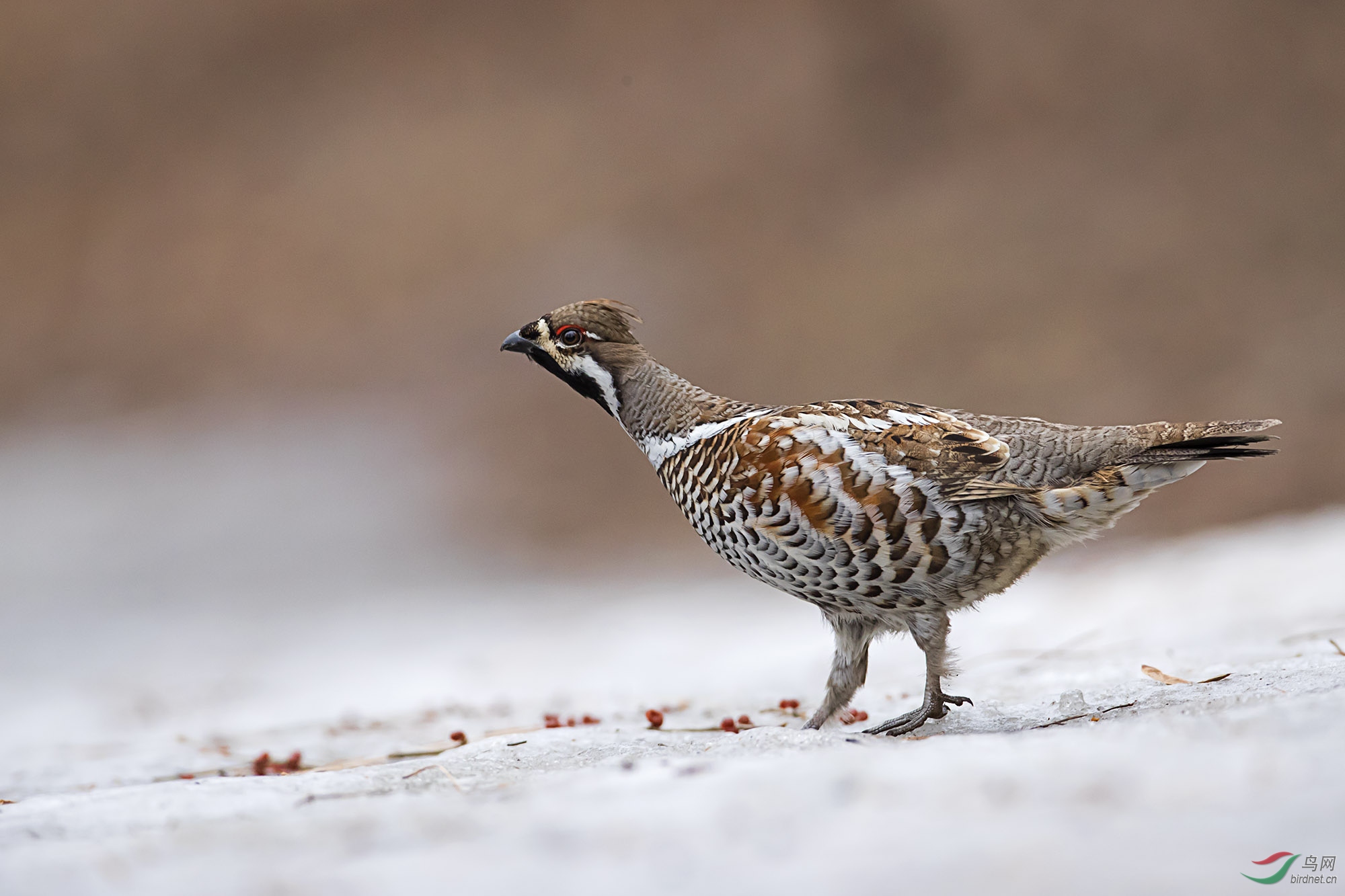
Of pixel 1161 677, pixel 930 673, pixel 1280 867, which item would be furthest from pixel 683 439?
pixel 1280 867

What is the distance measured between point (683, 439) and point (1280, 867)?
2.83 metres

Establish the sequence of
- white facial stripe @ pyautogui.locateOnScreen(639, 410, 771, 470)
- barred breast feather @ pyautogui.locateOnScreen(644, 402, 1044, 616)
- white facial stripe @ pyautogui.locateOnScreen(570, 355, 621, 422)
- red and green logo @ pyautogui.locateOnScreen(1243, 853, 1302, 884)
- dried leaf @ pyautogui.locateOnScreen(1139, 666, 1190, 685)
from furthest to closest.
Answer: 1. white facial stripe @ pyautogui.locateOnScreen(570, 355, 621, 422)
2. white facial stripe @ pyautogui.locateOnScreen(639, 410, 771, 470)
3. dried leaf @ pyautogui.locateOnScreen(1139, 666, 1190, 685)
4. barred breast feather @ pyautogui.locateOnScreen(644, 402, 1044, 616)
5. red and green logo @ pyautogui.locateOnScreen(1243, 853, 1302, 884)

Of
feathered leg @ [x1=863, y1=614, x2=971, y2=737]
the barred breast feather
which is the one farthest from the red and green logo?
feathered leg @ [x1=863, y1=614, x2=971, y2=737]

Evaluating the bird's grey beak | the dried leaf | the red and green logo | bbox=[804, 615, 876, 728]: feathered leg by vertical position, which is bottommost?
the red and green logo

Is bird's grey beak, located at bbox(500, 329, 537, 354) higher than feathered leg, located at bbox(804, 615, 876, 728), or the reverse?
bird's grey beak, located at bbox(500, 329, 537, 354)

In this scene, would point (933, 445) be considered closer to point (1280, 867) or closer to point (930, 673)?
point (930, 673)

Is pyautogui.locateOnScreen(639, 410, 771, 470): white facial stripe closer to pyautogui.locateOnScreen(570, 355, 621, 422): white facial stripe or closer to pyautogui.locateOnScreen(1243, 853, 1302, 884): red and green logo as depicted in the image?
pyautogui.locateOnScreen(570, 355, 621, 422): white facial stripe

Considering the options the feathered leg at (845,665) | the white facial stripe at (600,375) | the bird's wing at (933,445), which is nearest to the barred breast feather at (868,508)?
the bird's wing at (933,445)

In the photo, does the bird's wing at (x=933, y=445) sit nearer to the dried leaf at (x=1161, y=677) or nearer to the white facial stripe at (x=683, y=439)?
the white facial stripe at (x=683, y=439)

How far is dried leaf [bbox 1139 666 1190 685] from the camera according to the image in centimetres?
414

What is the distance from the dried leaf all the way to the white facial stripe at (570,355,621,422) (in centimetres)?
266

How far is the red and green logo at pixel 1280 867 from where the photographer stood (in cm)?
191

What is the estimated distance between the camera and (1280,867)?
1954 mm

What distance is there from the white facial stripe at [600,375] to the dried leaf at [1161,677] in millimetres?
2660
